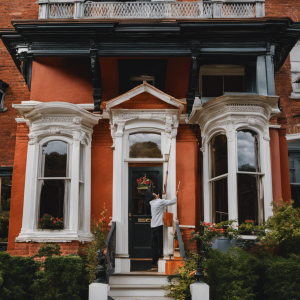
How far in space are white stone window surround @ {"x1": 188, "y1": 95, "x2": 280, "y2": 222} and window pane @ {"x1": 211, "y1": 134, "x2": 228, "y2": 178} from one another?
0.14 metres

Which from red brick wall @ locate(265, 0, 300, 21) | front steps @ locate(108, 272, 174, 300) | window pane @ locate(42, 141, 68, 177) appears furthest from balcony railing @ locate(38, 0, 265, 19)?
front steps @ locate(108, 272, 174, 300)

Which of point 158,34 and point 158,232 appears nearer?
point 158,232

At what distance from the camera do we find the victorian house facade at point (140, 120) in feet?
35.3

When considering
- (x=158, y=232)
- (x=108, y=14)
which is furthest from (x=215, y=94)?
(x=158, y=232)

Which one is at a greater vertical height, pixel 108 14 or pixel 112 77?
pixel 108 14

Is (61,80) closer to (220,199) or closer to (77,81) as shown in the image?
(77,81)

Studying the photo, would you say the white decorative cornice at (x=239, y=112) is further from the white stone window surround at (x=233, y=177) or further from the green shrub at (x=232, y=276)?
the green shrub at (x=232, y=276)

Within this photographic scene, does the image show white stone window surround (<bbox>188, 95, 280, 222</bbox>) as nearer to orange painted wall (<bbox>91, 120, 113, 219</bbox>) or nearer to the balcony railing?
orange painted wall (<bbox>91, 120, 113, 219</bbox>)

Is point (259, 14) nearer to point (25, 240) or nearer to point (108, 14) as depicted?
point (108, 14)

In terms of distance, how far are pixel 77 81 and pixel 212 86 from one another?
12.9 ft

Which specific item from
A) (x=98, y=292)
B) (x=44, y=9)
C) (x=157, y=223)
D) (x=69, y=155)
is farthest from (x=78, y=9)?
(x=98, y=292)

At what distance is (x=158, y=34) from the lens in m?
11.5

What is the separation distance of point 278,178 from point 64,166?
18.3 ft

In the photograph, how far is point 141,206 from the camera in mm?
11086
